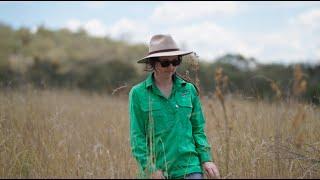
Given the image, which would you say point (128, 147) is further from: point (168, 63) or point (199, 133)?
point (168, 63)

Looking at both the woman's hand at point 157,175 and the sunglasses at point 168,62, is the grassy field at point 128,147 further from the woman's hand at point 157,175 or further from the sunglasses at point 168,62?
the sunglasses at point 168,62

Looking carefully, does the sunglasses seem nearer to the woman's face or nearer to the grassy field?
the woman's face

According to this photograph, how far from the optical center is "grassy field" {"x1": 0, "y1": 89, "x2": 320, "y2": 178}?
12.1 ft

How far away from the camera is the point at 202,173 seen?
3.59 metres

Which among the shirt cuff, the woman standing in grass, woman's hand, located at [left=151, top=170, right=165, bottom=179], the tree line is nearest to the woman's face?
the woman standing in grass

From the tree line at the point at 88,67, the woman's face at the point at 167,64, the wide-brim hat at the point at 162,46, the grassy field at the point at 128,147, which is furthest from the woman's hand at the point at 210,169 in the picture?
the tree line at the point at 88,67

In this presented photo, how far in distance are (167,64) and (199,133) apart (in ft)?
2.06

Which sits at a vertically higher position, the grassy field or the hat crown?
the hat crown

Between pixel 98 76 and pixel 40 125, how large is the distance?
10.3 meters

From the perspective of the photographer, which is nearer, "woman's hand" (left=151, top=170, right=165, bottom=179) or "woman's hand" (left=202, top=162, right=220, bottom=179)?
"woman's hand" (left=151, top=170, right=165, bottom=179)

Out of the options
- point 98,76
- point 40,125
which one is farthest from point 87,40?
point 40,125

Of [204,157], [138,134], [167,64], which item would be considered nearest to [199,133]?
[204,157]

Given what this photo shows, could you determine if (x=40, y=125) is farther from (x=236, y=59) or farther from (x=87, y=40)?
(x=87, y=40)

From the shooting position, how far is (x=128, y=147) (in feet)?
16.8
